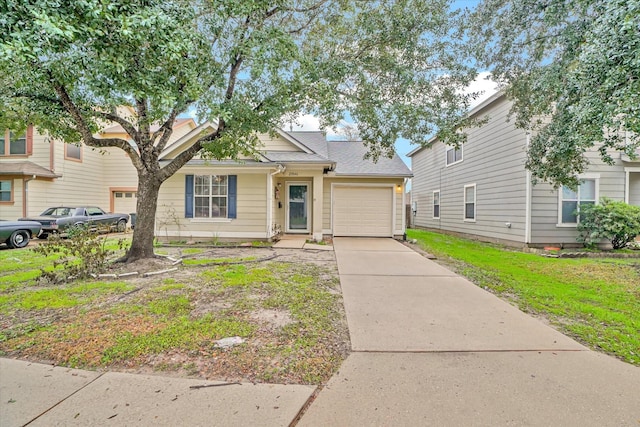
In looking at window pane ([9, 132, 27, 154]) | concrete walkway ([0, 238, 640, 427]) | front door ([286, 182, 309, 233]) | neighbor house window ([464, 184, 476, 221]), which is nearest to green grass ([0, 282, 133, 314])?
concrete walkway ([0, 238, 640, 427])

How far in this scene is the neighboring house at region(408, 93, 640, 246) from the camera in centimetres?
967

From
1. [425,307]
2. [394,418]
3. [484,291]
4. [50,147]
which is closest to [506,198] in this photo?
[484,291]

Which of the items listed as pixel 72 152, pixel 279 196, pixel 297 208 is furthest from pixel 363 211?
pixel 72 152

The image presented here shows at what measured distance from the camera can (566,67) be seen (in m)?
6.22

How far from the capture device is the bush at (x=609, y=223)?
28.9 feet

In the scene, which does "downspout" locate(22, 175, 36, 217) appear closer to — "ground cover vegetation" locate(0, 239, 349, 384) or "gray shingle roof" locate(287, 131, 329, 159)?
"ground cover vegetation" locate(0, 239, 349, 384)

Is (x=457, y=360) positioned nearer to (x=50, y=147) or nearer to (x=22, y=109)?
(x=22, y=109)

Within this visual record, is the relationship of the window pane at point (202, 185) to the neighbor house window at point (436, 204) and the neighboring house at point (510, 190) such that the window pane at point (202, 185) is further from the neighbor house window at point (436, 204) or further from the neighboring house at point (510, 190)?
the neighbor house window at point (436, 204)

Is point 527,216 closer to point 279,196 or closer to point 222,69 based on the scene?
point 279,196

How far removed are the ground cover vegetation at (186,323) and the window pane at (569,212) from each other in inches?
337

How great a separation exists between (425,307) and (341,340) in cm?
169

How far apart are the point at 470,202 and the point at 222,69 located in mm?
11610

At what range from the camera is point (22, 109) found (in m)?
6.30

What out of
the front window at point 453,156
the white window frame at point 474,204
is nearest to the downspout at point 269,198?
the white window frame at point 474,204
